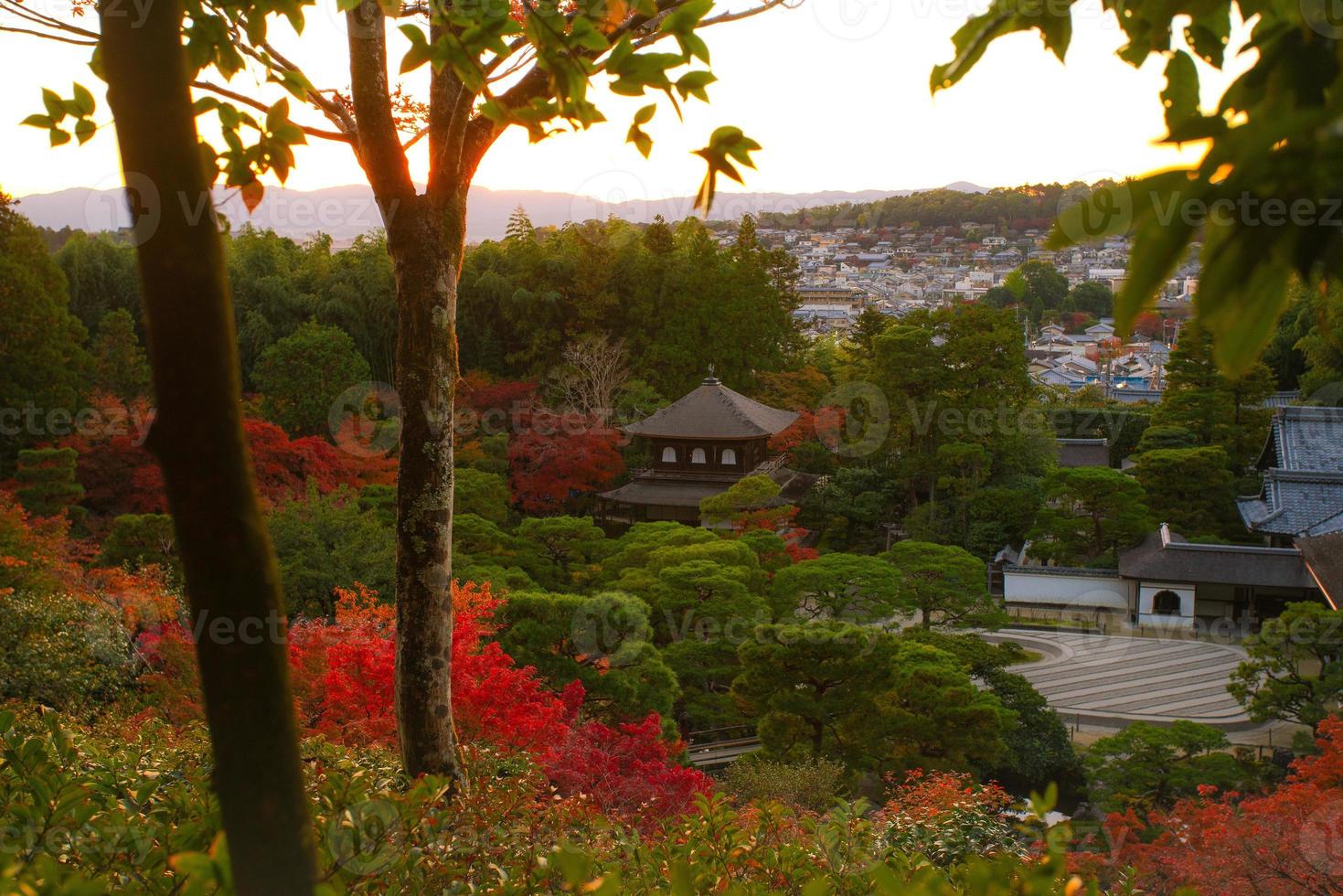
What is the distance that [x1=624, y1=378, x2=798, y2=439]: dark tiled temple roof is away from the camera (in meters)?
18.5

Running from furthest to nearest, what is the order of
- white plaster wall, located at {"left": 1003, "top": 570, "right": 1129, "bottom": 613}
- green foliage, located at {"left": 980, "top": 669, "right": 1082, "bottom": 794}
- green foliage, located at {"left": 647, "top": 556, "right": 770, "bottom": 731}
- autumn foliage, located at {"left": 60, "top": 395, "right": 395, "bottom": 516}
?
white plaster wall, located at {"left": 1003, "top": 570, "right": 1129, "bottom": 613}
autumn foliage, located at {"left": 60, "top": 395, "right": 395, "bottom": 516}
green foliage, located at {"left": 647, "top": 556, "right": 770, "bottom": 731}
green foliage, located at {"left": 980, "top": 669, "right": 1082, "bottom": 794}

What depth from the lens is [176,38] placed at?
1.05 m

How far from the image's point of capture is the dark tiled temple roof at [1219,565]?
1447 cm

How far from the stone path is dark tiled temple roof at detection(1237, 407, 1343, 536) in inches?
101

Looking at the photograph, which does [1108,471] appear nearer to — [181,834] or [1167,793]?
[1167,793]

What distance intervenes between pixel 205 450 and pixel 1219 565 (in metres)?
16.2

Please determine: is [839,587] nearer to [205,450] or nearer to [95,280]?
[205,450]

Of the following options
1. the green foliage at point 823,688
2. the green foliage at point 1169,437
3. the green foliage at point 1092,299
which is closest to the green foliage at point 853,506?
the green foliage at point 1169,437

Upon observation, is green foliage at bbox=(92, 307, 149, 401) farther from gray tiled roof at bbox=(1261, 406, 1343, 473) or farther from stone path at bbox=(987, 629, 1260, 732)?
gray tiled roof at bbox=(1261, 406, 1343, 473)

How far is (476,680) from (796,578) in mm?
5693

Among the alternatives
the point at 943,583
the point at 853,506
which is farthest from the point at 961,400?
the point at 943,583

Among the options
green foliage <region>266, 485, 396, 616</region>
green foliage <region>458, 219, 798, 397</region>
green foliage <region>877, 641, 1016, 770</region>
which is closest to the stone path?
green foliage <region>877, 641, 1016, 770</region>

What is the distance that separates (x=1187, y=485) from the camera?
55.9 ft

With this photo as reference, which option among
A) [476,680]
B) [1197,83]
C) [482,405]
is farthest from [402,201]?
[482,405]
